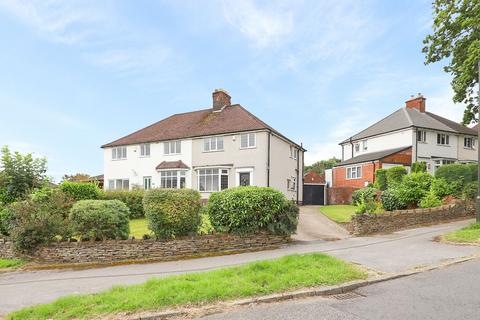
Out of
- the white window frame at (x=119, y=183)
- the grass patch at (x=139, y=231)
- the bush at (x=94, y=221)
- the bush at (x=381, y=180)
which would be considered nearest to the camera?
the bush at (x=94, y=221)

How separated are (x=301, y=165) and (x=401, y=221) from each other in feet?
64.6

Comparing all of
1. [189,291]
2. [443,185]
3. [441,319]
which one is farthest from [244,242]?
[443,185]

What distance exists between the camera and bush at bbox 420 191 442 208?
18062 millimetres

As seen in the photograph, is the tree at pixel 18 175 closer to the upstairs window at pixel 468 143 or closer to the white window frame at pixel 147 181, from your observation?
the white window frame at pixel 147 181

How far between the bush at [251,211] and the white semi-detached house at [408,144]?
22.2m

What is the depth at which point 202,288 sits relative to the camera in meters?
6.07

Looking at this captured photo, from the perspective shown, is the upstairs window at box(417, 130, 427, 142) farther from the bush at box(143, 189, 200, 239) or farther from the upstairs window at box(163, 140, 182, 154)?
the bush at box(143, 189, 200, 239)

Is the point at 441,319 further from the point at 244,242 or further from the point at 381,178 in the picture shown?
the point at 381,178

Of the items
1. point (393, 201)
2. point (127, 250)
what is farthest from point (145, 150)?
point (127, 250)

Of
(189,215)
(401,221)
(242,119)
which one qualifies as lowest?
(401,221)

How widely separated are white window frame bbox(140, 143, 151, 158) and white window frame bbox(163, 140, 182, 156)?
2105 millimetres

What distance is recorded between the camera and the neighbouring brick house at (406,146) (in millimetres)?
32656

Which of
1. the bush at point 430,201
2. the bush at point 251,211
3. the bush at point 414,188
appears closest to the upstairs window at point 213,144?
the bush at point 414,188

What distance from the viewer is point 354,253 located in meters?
10.1
